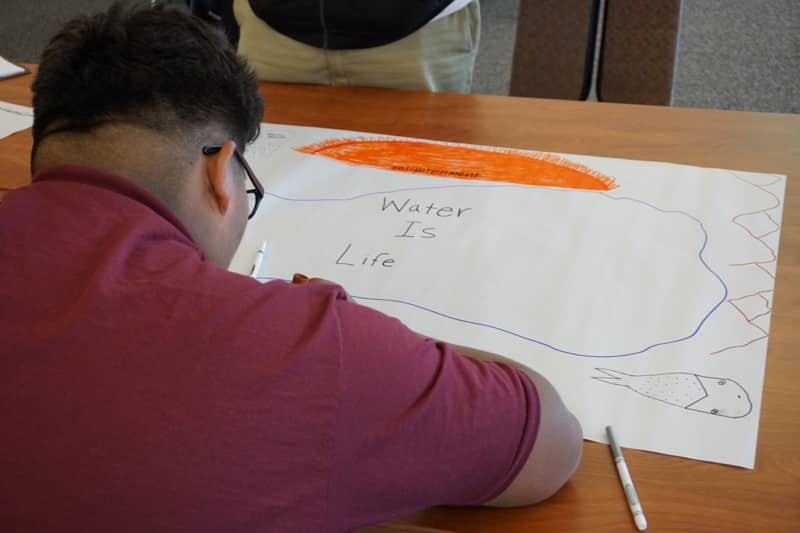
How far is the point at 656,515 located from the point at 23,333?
0.51m

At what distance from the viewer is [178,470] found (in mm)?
515

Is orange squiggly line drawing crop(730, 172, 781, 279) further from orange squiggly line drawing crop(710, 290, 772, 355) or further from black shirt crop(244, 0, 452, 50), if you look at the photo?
black shirt crop(244, 0, 452, 50)

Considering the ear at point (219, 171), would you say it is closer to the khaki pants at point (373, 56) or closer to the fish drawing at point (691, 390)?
the fish drawing at point (691, 390)

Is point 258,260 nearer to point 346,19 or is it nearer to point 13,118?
point 346,19

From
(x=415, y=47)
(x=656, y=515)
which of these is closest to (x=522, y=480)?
(x=656, y=515)

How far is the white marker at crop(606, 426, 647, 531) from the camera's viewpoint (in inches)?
26.5

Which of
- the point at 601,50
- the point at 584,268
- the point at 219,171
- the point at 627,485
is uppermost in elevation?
the point at 601,50

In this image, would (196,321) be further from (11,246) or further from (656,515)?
(656,515)

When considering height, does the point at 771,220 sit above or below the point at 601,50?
below

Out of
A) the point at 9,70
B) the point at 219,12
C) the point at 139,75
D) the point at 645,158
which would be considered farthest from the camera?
the point at 219,12

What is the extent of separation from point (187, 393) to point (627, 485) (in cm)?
39

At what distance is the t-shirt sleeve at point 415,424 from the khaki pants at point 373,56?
828 millimetres

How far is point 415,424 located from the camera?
22.9 inches

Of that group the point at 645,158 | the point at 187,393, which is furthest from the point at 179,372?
the point at 645,158
